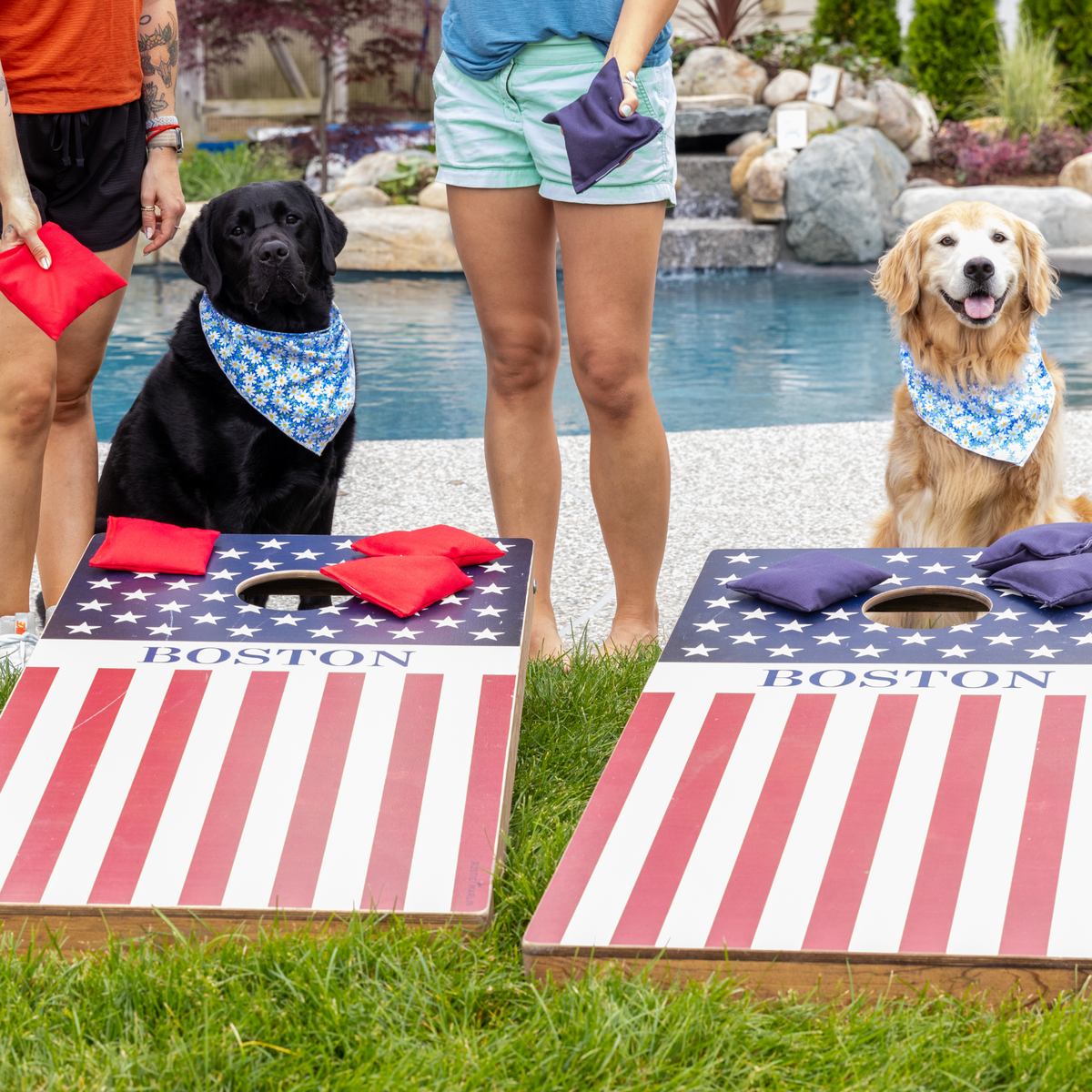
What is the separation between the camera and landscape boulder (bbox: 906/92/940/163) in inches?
541

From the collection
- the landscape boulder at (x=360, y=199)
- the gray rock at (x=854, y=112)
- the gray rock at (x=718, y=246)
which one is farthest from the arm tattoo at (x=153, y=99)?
the gray rock at (x=854, y=112)

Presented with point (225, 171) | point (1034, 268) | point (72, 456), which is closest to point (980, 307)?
point (1034, 268)

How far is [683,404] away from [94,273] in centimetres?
510

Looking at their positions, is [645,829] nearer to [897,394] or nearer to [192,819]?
[192,819]

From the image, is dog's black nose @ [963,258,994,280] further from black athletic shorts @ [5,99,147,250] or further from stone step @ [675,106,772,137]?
stone step @ [675,106,772,137]

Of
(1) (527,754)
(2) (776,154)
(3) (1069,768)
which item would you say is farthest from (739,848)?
(2) (776,154)

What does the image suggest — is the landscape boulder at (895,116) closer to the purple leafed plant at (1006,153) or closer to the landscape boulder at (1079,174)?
the purple leafed plant at (1006,153)

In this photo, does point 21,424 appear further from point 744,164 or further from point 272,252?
point 744,164

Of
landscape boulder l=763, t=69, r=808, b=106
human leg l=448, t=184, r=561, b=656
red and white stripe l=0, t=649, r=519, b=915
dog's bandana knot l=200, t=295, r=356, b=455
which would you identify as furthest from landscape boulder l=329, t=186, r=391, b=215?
red and white stripe l=0, t=649, r=519, b=915

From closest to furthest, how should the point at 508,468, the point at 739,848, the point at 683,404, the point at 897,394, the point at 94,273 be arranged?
the point at 739,848 < the point at 94,273 < the point at 508,468 < the point at 897,394 < the point at 683,404

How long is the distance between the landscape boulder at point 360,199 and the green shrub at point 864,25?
5971 mm

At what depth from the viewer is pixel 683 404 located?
7273mm

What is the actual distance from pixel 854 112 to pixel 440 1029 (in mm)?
13567

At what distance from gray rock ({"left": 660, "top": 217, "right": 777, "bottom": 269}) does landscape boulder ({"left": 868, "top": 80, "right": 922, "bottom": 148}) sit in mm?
2225
